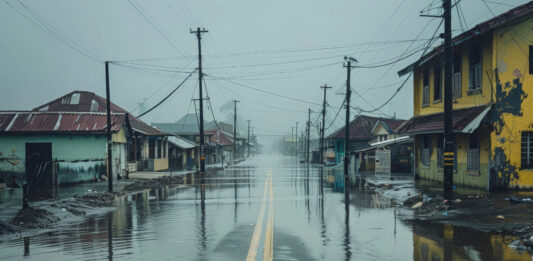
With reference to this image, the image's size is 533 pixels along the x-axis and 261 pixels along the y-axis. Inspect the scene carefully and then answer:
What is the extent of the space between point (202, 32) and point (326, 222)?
31.2 m

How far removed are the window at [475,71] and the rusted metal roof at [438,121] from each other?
3.24 feet

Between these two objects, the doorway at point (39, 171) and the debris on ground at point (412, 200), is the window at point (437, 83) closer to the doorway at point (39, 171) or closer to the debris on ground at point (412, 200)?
the debris on ground at point (412, 200)

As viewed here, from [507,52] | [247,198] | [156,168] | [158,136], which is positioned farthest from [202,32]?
[507,52]

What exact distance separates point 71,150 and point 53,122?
2.33m

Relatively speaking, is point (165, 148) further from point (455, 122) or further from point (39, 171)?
point (455, 122)

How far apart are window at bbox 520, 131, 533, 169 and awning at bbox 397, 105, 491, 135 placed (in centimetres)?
212

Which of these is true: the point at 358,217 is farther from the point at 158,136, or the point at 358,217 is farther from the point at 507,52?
the point at 158,136

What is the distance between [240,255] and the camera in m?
8.36

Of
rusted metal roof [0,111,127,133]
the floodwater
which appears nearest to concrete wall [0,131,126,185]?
rusted metal roof [0,111,127,133]

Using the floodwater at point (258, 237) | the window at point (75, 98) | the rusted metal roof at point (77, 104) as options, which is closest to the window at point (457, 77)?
the floodwater at point (258, 237)

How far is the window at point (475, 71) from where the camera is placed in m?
20.3

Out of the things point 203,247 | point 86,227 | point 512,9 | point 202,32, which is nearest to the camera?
point 203,247

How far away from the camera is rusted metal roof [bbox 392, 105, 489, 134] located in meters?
19.2

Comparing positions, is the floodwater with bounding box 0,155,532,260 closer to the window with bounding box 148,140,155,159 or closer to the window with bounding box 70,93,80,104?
the window with bounding box 148,140,155,159
